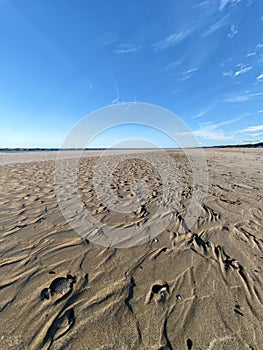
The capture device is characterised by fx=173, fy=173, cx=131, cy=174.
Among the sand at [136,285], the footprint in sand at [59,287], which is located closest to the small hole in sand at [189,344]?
the sand at [136,285]

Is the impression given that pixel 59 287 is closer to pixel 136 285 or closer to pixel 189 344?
pixel 136 285

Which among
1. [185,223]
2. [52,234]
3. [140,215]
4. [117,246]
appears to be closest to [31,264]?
[52,234]

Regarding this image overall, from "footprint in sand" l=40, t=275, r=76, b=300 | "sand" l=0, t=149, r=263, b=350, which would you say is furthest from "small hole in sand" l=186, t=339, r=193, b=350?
"footprint in sand" l=40, t=275, r=76, b=300

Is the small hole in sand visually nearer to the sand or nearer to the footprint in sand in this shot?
the sand

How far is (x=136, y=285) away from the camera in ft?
9.38

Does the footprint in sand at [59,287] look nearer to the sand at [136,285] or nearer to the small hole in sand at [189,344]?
the sand at [136,285]

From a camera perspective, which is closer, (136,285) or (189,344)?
(189,344)

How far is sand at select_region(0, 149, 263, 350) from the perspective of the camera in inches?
84.7

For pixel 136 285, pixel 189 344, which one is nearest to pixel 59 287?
pixel 136 285

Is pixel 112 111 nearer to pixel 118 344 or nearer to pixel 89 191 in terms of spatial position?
pixel 89 191

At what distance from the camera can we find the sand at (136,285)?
2.15m

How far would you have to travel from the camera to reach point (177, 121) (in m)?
7.51

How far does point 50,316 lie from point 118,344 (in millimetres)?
989

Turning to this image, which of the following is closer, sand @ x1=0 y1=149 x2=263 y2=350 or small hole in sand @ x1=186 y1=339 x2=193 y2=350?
small hole in sand @ x1=186 y1=339 x2=193 y2=350
